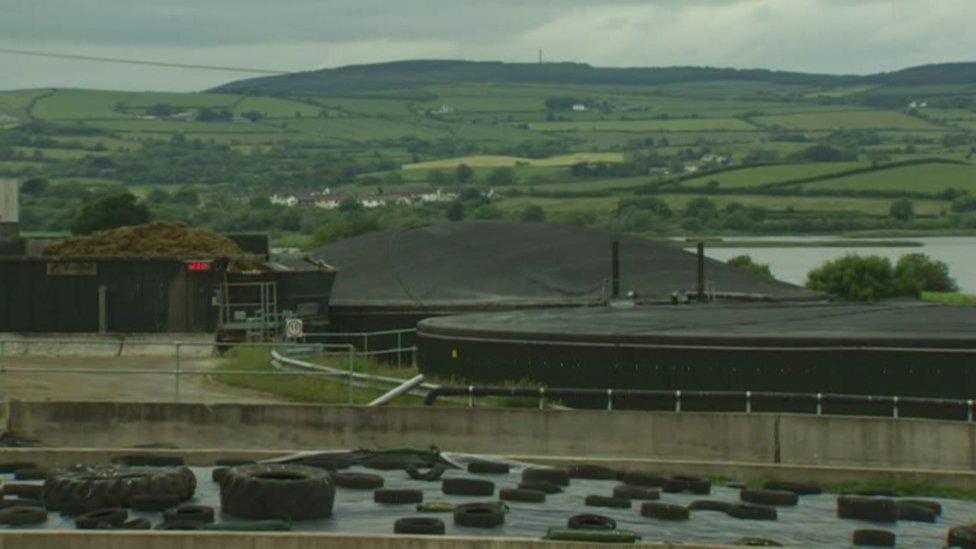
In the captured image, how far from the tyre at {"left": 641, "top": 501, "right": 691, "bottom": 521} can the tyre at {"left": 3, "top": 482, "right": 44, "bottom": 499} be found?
19.6ft

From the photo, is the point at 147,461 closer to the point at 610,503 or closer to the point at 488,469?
the point at 488,469

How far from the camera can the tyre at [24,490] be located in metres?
20.6

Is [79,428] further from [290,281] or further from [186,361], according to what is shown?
[290,281]

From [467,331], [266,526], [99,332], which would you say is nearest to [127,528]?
[266,526]

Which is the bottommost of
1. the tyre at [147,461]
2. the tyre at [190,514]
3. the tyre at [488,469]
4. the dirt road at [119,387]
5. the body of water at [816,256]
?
the body of water at [816,256]

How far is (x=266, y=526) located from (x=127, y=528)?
1.23 m

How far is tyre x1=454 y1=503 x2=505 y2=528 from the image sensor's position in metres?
18.7

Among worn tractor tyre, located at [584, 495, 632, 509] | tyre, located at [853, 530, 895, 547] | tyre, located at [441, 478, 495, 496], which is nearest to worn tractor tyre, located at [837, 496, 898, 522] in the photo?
tyre, located at [853, 530, 895, 547]

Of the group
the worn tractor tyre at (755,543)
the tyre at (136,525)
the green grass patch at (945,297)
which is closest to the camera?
the worn tractor tyre at (755,543)

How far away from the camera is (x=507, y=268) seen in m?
68.3

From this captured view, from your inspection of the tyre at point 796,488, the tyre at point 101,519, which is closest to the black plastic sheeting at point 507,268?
the tyre at point 796,488

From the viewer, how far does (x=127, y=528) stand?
1823cm

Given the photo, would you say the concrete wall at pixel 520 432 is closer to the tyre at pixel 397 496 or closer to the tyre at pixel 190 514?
the tyre at pixel 397 496

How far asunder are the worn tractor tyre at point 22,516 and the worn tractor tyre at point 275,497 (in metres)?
1.67
